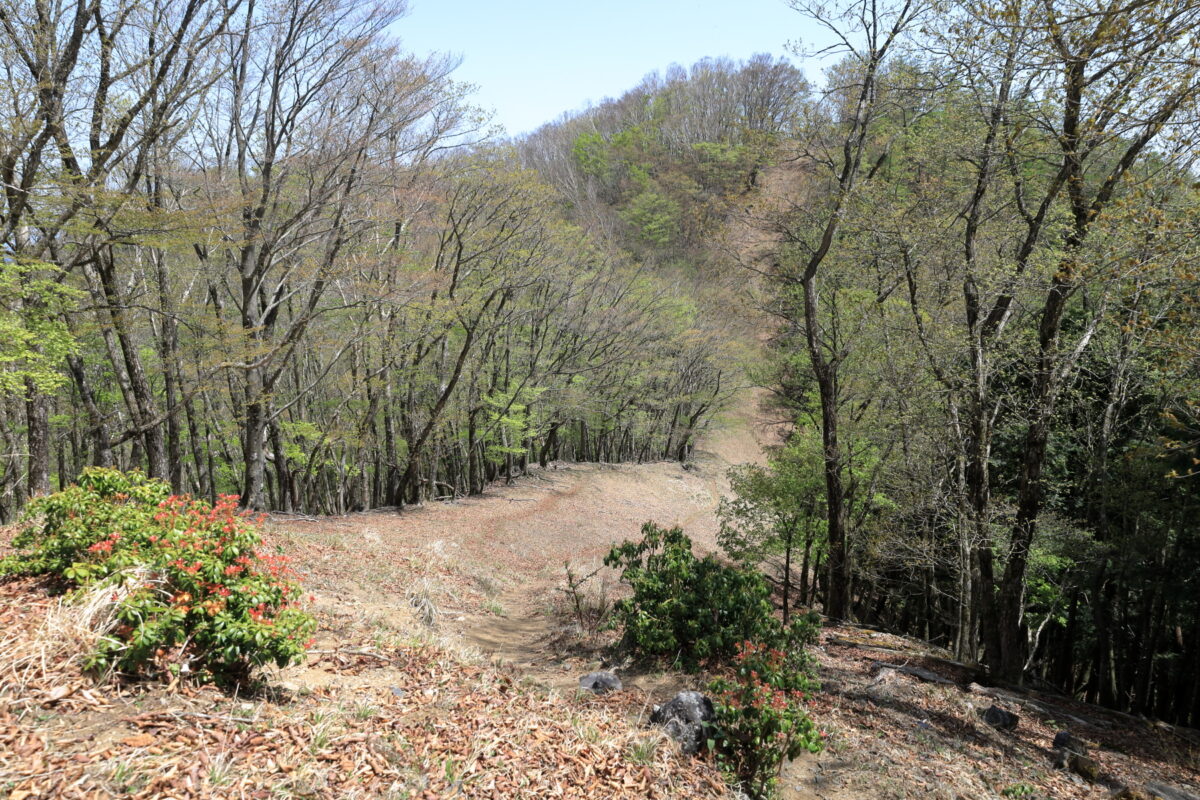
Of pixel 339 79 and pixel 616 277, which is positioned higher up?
pixel 339 79

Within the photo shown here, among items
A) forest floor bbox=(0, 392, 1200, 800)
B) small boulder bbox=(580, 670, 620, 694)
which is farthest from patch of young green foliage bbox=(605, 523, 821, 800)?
small boulder bbox=(580, 670, 620, 694)

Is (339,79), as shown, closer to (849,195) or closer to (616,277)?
(849,195)

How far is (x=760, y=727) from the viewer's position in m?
5.31

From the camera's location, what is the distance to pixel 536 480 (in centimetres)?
2809

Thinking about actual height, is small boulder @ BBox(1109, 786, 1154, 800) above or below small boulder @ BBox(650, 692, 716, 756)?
below

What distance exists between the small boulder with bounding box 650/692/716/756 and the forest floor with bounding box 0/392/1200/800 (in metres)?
0.17

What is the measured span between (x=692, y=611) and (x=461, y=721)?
3478 millimetres

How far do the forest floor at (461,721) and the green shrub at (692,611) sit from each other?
0.45 m

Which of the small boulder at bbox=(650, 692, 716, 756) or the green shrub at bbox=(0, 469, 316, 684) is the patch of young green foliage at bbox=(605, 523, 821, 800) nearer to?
the small boulder at bbox=(650, 692, 716, 756)

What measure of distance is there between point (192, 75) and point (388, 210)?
580 cm

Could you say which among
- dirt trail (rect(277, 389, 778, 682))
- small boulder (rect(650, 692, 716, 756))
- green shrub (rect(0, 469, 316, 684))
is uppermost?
green shrub (rect(0, 469, 316, 684))

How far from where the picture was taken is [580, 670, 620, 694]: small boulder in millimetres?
6941

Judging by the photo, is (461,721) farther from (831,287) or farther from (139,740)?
(831,287)

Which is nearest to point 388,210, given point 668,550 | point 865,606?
point 668,550
